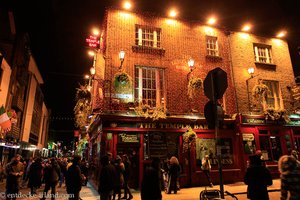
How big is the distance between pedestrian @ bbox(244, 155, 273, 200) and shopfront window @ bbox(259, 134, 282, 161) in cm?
1108

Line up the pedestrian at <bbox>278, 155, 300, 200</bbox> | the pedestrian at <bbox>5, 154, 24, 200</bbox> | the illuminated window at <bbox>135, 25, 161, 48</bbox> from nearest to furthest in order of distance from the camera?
the pedestrian at <bbox>278, 155, 300, 200</bbox> → the pedestrian at <bbox>5, 154, 24, 200</bbox> → the illuminated window at <bbox>135, 25, 161, 48</bbox>

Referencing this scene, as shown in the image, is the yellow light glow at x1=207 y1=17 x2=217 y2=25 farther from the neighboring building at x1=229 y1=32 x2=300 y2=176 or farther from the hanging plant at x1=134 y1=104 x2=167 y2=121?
the hanging plant at x1=134 y1=104 x2=167 y2=121

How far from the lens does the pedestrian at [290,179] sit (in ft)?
14.6

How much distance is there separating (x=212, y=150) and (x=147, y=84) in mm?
5814

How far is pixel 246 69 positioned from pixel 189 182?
29.7 feet

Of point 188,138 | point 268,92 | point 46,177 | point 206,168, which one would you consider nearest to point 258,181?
point 206,168

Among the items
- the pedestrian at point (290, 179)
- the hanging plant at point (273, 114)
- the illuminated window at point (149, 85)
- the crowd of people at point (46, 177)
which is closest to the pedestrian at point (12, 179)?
the crowd of people at point (46, 177)

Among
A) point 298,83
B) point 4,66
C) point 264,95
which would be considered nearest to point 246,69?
point 264,95

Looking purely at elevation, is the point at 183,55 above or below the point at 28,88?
below

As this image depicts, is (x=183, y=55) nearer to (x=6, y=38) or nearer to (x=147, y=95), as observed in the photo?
(x=147, y=95)

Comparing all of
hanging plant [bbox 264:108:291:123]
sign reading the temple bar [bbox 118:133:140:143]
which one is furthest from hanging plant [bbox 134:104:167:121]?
hanging plant [bbox 264:108:291:123]

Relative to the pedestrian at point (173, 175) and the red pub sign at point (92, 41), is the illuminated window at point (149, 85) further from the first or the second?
the pedestrian at point (173, 175)

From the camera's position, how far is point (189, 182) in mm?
13102

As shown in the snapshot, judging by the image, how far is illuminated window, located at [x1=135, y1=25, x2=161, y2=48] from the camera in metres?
14.5
